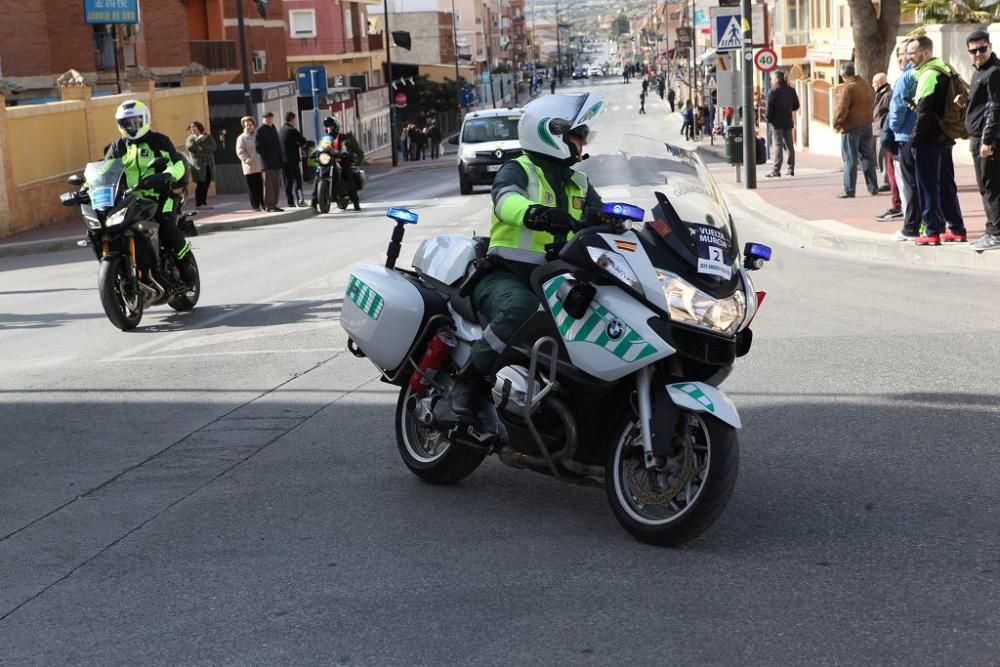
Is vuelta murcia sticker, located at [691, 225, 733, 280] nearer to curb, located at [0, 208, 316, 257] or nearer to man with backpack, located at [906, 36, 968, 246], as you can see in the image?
man with backpack, located at [906, 36, 968, 246]

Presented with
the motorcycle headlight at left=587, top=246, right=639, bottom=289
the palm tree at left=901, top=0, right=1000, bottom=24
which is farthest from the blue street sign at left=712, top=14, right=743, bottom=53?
the motorcycle headlight at left=587, top=246, right=639, bottom=289

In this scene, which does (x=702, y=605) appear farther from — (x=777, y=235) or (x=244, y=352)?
(x=777, y=235)

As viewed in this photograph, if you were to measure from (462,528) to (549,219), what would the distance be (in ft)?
4.16

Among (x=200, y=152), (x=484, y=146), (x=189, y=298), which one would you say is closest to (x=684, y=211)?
(x=189, y=298)

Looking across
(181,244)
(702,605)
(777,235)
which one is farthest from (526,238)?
(777,235)

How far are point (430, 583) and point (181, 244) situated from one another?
25.7 ft

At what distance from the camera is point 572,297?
5176 mm

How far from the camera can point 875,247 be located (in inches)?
558

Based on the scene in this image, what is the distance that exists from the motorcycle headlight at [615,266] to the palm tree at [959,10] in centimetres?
2752

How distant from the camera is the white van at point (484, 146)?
30.7 meters

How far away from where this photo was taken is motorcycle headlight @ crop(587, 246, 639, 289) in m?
5.03

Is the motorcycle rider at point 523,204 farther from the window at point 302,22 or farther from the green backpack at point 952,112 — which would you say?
the window at point 302,22

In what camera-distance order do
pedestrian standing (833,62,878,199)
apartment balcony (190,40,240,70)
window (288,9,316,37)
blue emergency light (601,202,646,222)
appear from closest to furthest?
blue emergency light (601,202,646,222) < pedestrian standing (833,62,878,199) < apartment balcony (190,40,240,70) < window (288,9,316,37)

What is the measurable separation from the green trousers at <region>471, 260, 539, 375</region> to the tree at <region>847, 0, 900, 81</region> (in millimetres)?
21442
